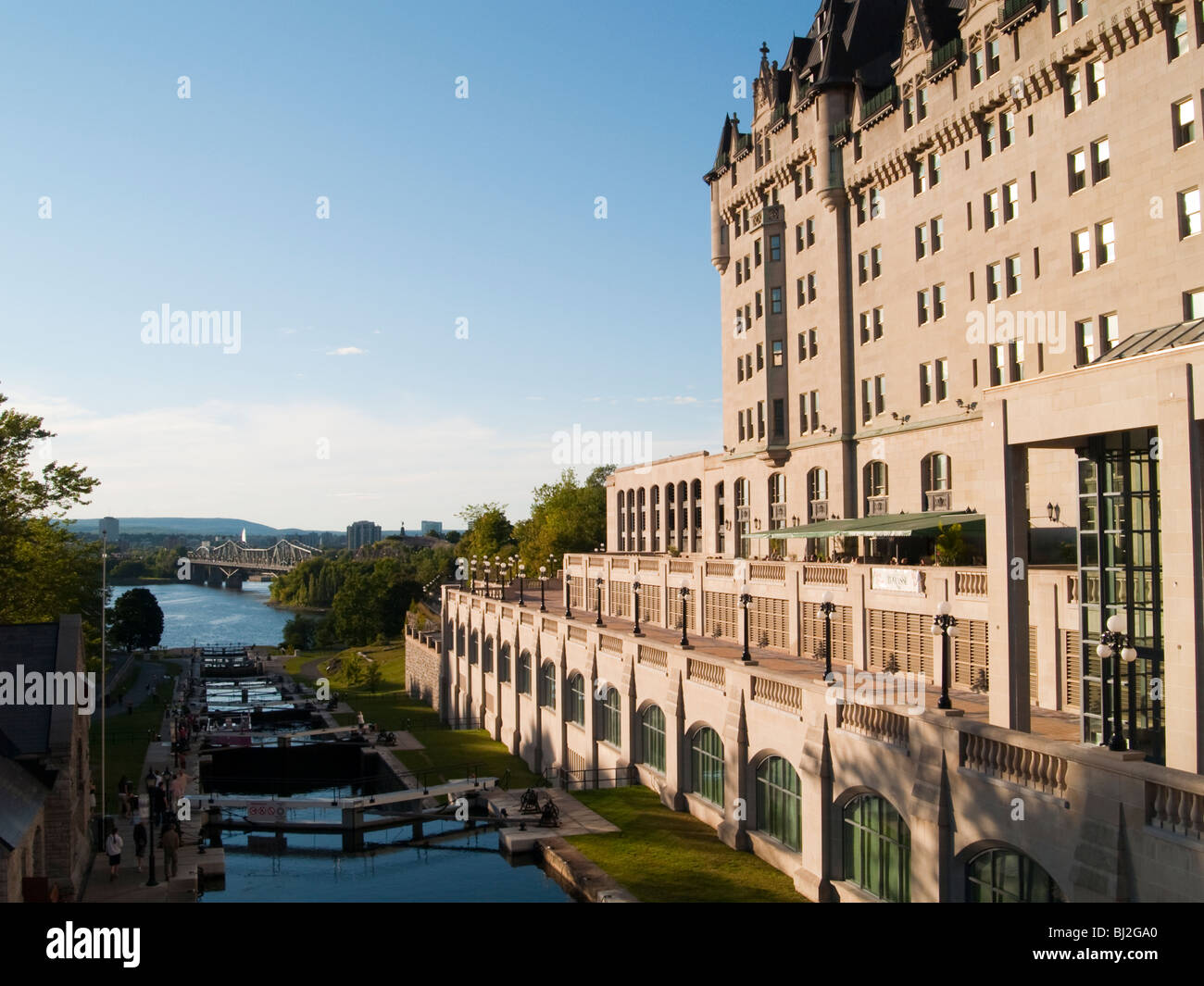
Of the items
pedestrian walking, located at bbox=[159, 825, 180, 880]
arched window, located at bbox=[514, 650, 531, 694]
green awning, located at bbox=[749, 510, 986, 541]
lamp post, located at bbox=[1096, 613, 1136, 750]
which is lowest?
pedestrian walking, located at bbox=[159, 825, 180, 880]

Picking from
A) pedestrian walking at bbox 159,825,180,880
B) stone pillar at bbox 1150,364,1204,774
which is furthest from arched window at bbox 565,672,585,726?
stone pillar at bbox 1150,364,1204,774

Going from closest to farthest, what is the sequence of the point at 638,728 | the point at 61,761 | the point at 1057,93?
the point at 61,761, the point at 1057,93, the point at 638,728

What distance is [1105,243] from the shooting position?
3494 centimetres

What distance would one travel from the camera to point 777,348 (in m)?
57.2

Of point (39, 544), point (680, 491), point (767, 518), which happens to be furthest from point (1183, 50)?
point (39, 544)

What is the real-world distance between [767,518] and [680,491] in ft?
64.8

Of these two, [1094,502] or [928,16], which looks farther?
[928,16]

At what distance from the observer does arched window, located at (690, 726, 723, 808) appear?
32.1m

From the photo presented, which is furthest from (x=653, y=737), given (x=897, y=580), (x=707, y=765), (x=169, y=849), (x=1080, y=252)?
(x=1080, y=252)

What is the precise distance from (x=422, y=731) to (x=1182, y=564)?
5536cm

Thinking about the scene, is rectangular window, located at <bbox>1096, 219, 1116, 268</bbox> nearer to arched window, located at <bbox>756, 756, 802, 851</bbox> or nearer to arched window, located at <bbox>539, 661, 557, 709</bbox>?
arched window, located at <bbox>756, 756, 802, 851</bbox>

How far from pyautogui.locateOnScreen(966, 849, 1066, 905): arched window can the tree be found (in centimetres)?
11990
